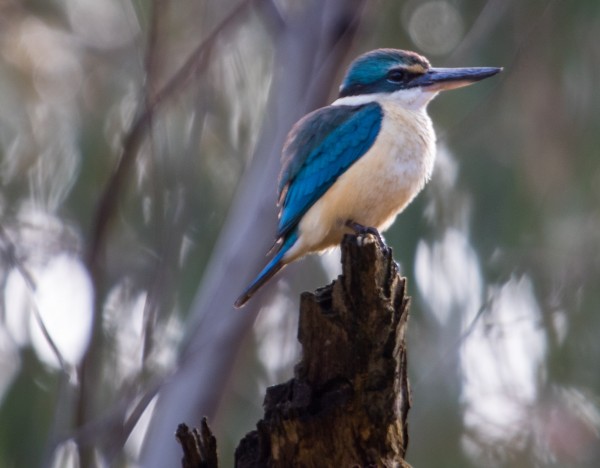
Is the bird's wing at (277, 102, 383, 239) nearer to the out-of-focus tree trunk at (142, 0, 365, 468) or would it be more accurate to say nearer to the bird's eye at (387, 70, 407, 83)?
the bird's eye at (387, 70, 407, 83)

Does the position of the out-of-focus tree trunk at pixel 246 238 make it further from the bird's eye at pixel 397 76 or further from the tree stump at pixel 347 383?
the tree stump at pixel 347 383

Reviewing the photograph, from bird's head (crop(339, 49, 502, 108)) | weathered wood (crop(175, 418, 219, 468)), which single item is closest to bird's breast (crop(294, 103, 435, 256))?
bird's head (crop(339, 49, 502, 108))

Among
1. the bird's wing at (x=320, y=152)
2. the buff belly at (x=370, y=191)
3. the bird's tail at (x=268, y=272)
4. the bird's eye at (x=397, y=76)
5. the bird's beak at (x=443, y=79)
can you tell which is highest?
the bird's eye at (x=397, y=76)

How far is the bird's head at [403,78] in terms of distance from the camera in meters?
4.21

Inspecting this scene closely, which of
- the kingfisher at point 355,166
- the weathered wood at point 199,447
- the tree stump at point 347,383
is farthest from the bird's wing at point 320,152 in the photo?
the weathered wood at point 199,447

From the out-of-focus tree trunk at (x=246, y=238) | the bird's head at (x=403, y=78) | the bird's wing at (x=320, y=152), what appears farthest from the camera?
the out-of-focus tree trunk at (x=246, y=238)

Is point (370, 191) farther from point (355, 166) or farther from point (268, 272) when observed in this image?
point (268, 272)

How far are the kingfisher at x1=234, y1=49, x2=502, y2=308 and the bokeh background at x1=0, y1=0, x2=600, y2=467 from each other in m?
0.68

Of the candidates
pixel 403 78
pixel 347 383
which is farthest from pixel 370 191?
pixel 347 383

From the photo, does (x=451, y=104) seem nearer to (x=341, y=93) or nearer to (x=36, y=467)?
(x=341, y=93)

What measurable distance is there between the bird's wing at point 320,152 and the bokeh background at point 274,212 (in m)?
0.61

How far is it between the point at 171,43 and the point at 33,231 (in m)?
1.29

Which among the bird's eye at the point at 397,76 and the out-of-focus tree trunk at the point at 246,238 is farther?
the out-of-focus tree trunk at the point at 246,238

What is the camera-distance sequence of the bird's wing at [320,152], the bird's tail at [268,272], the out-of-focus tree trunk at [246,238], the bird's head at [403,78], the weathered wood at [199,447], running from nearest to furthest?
1. the weathered wood at [199,447]
2. the bird's tail at [268,272]
3. the bird's wing at [320,152]
4. the bird's head at [403,78]
5. the out-of-focus tree trunk at [246,238]
